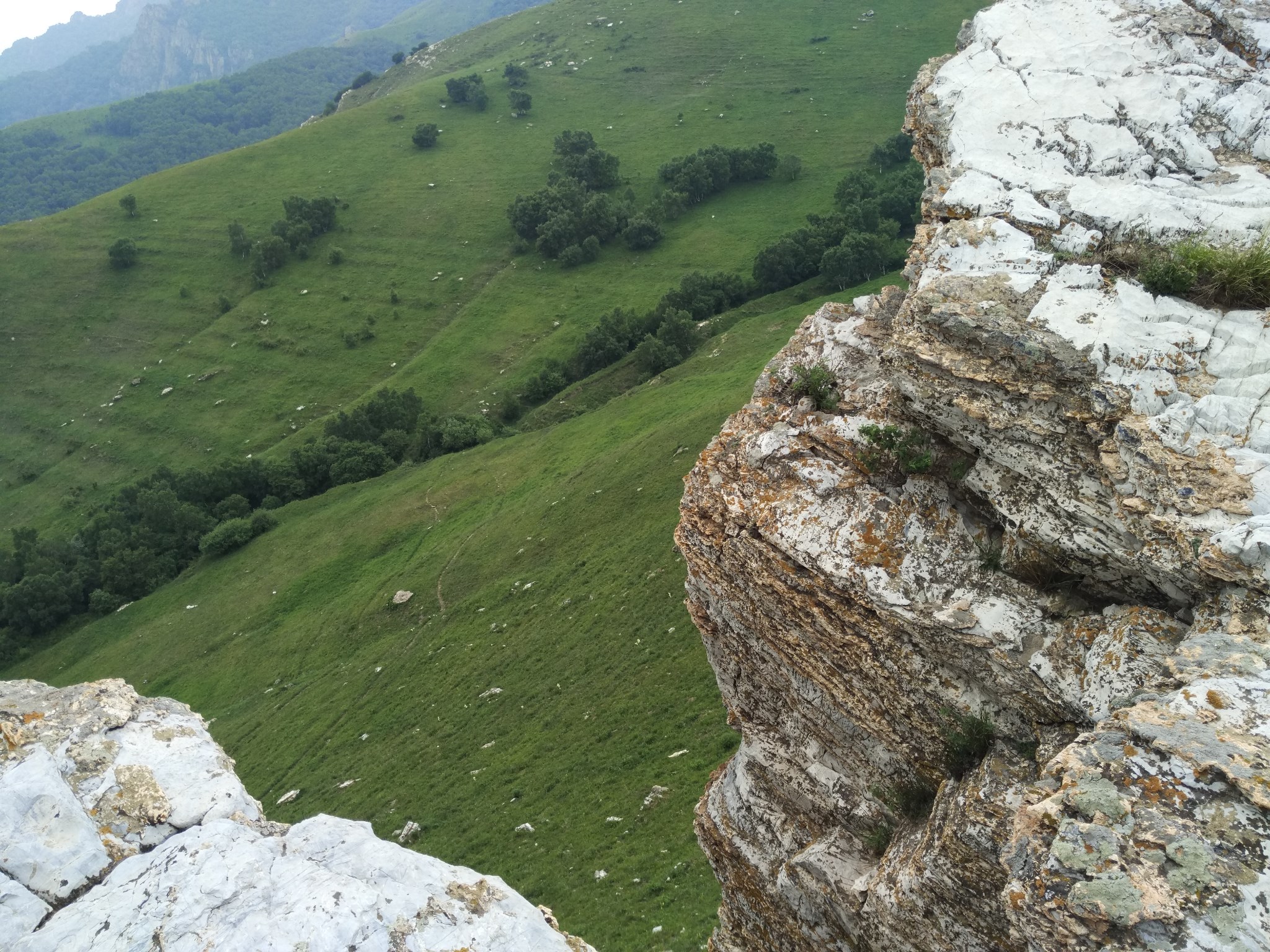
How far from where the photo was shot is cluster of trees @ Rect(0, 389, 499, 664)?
81.9 m

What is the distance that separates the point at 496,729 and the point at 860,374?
3130 centimetres

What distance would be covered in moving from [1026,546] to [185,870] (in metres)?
11.3

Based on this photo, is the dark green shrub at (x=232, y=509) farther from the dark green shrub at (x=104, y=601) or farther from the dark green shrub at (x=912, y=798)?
the dark green shrub at (x=912, y=798)

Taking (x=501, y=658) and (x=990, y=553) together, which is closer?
(x=990, y=553)

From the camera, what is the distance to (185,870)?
9.28 meters

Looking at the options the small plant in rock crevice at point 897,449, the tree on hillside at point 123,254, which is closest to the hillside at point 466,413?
the tree on hillside at point 123,254

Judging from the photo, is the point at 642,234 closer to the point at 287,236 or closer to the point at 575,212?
the point at 575,212

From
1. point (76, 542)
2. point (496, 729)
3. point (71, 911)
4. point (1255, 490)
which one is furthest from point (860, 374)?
point (76, 542)

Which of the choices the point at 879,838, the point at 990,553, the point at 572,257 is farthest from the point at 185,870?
the point at 572,257

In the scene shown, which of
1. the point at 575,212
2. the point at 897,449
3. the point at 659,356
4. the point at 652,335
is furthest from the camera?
the point at 575,212

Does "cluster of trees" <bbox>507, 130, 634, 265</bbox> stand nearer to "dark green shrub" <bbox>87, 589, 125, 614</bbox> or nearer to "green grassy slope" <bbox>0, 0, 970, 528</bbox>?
"green grassy slope" <bbox>0, 0, 970, 528</bbox>

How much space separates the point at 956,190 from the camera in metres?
13.2

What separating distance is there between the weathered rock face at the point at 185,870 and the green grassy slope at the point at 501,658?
17118mm

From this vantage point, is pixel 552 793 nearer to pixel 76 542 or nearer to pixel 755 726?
pixel 755 726
